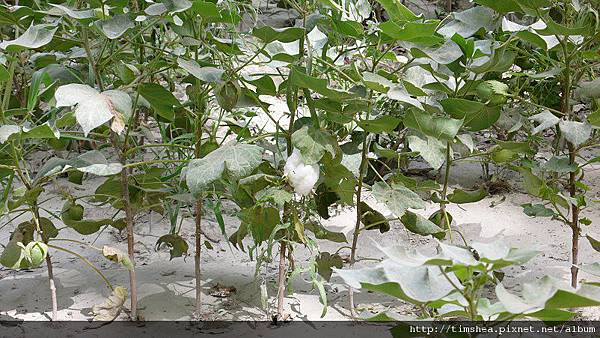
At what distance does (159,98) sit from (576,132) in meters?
0.82

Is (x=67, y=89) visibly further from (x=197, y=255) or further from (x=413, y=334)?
(x=413, y=334)

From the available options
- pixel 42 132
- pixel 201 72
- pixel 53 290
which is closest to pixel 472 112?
pixel 201 72

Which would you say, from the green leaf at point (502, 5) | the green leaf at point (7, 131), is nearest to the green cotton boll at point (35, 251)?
the green leaf at point (7, 131)

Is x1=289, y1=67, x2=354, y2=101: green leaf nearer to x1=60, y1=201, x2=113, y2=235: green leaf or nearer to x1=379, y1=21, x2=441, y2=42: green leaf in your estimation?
x1=379, y1=21, x2=441, y2=42: green leaf

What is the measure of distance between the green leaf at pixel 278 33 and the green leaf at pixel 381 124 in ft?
A: 0.66

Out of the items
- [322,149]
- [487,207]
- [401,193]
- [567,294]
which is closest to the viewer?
[567,294]

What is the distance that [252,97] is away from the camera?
5.26ft

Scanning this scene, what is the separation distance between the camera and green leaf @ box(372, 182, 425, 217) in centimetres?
151

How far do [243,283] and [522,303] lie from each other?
110cm

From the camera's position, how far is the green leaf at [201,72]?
1.46 meters

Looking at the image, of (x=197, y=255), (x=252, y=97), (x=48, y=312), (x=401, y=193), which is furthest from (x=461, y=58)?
(x=48, y=312)

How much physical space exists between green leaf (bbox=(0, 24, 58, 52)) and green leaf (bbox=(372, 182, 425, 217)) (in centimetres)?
67

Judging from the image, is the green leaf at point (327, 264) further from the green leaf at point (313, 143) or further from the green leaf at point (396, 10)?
the green leaf at point (396, 10)

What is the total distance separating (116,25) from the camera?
140 cm
